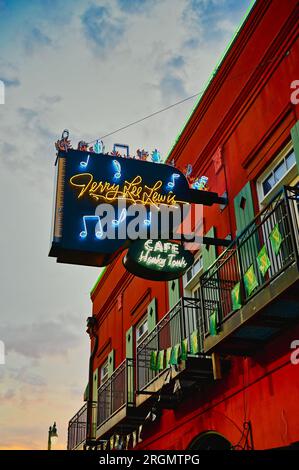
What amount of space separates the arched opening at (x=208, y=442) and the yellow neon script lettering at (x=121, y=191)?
4.23m

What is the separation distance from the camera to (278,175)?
905 centimetres

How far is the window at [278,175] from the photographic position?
28.3 feet

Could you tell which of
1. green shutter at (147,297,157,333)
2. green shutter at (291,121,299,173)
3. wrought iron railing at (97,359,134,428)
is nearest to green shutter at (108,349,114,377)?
wrought iron railing at (97,359,134,428)

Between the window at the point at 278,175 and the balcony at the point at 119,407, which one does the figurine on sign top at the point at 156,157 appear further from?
the balcony at the point at 119,407

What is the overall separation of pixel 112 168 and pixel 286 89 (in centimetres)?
346

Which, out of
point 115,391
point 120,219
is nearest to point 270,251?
point 120,219

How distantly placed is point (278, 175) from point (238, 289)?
2.52 m

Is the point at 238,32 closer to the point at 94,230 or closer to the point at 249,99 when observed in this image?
the point at 249,99

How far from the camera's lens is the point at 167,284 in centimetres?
1294

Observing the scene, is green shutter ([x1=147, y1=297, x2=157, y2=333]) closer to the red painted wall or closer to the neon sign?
the red painted wall

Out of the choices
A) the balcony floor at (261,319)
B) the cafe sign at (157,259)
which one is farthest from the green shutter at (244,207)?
the balcony floor at (261,319)

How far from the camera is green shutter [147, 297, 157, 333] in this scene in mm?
13258

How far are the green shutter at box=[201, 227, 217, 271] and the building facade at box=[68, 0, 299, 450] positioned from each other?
4cm

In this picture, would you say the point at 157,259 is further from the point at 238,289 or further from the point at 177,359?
the point at 238,289
